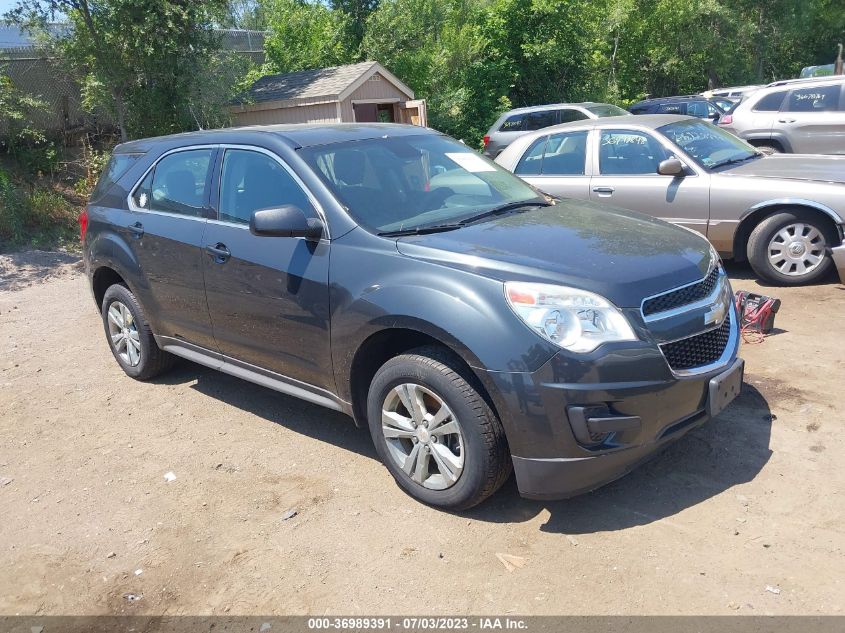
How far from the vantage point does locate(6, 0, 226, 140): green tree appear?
12578mm

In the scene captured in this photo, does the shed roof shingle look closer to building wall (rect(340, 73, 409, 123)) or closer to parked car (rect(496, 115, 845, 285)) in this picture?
building wall (rect(340, 73, 409, 123))

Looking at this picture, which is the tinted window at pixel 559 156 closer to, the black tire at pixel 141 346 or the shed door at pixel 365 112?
the black tire at pixel 141 346

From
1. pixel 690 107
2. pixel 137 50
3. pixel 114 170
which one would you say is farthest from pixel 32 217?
pixel 690 107

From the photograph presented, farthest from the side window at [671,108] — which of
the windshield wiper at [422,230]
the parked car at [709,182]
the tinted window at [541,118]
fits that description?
the windshield wiper at [422,230]

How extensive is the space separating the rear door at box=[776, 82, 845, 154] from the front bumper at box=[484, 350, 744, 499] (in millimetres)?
9149

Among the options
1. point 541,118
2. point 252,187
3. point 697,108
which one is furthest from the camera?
point 697,108

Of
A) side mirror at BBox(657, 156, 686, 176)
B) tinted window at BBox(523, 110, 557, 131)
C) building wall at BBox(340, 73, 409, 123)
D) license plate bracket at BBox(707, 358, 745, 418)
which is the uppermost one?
building wall at BBox(340, 73, 409, 123)

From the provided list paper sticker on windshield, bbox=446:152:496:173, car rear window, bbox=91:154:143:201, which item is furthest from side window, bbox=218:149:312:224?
car rear window, bbox=91:154:143:201

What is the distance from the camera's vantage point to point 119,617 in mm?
3189

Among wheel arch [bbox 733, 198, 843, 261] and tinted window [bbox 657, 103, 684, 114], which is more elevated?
tinted window [bbox 657, 103, 684, 114]

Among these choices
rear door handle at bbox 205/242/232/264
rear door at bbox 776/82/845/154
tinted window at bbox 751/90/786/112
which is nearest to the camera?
rear door handle at bbox 205/242/232/264

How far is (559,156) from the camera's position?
26.4 ft

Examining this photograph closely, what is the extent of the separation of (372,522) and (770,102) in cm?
1055

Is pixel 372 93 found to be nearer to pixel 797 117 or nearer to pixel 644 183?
pixel 797 117
